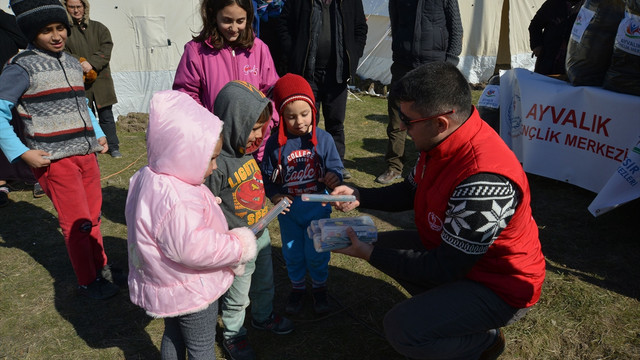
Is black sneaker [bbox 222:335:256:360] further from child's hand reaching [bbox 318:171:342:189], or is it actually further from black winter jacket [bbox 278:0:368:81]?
black winter jacket [bbox 278:0:368:81]

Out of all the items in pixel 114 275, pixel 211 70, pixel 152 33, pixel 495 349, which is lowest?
pixel 114 275

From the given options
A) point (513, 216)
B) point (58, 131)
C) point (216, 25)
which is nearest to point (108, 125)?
point (58, 131)

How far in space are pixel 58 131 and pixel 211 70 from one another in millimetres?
1118

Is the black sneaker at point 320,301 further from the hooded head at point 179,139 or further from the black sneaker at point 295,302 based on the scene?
the hooded head at point 179,139

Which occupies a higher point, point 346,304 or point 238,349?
point 238,349

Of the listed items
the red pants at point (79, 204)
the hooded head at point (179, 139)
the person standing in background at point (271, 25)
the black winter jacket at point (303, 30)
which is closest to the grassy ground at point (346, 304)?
the red pants at point (79, 204)

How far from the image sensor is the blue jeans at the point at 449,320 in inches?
91.0

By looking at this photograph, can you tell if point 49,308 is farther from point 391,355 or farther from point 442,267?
point 442,267

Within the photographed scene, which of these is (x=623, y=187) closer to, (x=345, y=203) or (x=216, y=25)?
(x=345, y=203)

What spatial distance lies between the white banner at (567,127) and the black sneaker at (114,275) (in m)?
4.33

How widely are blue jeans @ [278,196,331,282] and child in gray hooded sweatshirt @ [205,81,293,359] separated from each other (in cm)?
27

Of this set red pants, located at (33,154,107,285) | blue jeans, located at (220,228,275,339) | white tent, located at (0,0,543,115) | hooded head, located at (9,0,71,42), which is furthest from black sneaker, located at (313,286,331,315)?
white tent, located at (0,0,543,115)

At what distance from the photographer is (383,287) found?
3482 millimetres

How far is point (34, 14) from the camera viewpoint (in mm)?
2740
